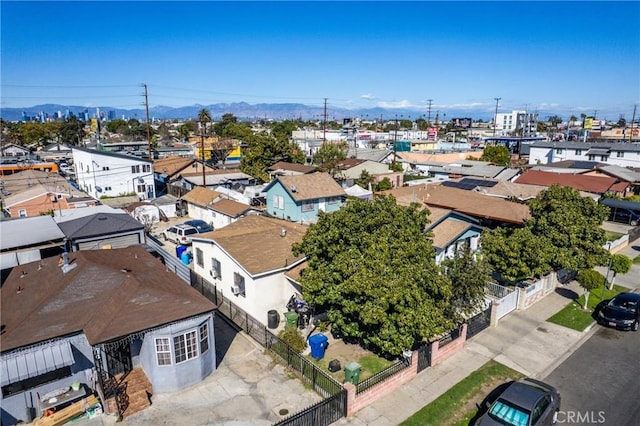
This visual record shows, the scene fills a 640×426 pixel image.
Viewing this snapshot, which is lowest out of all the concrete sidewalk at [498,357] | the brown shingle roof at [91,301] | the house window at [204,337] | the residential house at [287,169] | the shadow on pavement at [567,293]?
the concrete sidewalk at [498,357]

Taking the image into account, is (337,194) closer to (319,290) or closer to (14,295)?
(319,290)

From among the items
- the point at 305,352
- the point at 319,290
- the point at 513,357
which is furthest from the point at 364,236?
the point at 513,357

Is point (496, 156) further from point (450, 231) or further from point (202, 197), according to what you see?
point (202, 197)

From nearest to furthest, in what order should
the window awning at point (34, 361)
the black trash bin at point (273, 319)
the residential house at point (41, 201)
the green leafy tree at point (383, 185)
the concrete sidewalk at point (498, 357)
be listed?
the window awning at point (34, 361) < the concrete sidewalk at point (498, 357) < the black trash bin at point (273, 319) < the residential house at point (41, 201) < the green leafy tree at point (383, 185)

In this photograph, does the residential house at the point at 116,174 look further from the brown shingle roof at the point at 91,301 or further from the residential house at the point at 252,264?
the brown shingle roof at the point at 91,301

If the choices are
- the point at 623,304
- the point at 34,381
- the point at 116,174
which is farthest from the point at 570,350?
the point at 116,174

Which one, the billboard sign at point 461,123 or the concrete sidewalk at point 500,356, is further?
the billboard sign at point 461,123

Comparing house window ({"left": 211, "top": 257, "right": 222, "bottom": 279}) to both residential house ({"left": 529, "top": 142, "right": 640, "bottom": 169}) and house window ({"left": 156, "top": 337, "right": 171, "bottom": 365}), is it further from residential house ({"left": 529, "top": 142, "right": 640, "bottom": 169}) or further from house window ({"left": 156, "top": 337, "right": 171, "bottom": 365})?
residential house ({"left": 529, "top": 142, "right": 640, "bottom": 169})

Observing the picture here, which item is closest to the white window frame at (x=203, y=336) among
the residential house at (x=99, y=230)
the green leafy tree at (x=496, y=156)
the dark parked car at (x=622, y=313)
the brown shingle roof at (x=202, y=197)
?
the residential house at (x=99, y=230)
